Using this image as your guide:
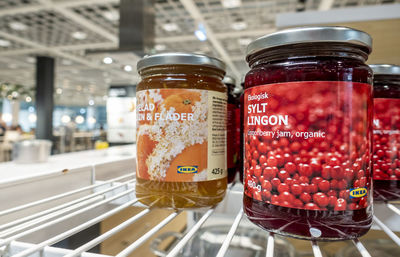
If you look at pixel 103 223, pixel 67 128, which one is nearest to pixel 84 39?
pixel 67 128

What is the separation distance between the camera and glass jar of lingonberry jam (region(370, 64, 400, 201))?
0.51 metres

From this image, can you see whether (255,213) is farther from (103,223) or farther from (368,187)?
(103,223)

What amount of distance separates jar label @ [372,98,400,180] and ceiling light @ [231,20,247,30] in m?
4.38

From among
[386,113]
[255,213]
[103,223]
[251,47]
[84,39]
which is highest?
[84,39]

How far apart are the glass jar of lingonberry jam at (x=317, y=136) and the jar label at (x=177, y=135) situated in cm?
13

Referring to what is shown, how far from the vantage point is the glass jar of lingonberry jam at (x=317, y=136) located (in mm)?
376

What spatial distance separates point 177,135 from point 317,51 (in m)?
0.26

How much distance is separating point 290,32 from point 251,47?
0.07m

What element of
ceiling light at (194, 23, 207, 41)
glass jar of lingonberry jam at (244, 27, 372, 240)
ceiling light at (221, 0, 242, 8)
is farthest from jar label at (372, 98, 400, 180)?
ceiling light at (194, 23, 207, 41)

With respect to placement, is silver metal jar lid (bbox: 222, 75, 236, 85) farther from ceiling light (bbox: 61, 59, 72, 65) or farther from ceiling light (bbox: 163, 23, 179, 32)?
ceiling light (bbox: 61, 59, 72, 65)

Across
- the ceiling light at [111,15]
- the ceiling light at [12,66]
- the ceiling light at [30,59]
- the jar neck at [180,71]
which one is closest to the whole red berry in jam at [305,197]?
the jar neck at [180,71]

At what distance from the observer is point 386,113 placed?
0.51m

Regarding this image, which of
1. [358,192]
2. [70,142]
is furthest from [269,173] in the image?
[70,142]

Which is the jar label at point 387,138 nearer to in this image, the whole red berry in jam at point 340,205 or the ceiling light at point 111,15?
the whole red berry in jam at point 340,205
